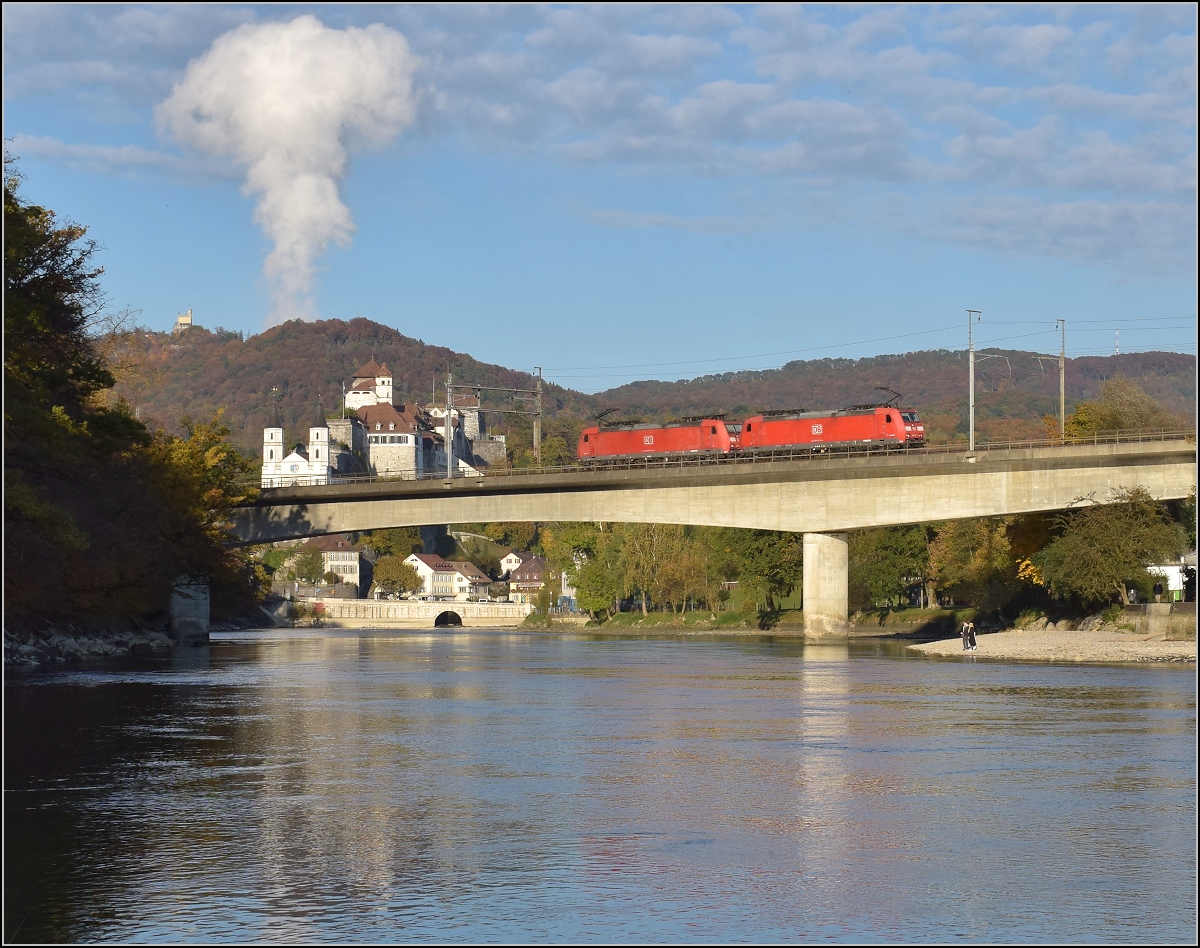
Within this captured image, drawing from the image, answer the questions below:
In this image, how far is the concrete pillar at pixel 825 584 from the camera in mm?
84938

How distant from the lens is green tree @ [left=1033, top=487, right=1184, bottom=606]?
70.9 m

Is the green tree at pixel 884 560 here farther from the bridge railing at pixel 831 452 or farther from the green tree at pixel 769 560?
the bridge railing at pixel 831 452

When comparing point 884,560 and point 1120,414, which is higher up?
point 1120,414

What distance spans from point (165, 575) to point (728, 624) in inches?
2196

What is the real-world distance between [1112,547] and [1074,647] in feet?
21.0

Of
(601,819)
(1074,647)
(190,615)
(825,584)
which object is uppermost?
(825,584)

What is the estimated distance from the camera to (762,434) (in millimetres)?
96312

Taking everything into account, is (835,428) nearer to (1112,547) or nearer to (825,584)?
(825,584)

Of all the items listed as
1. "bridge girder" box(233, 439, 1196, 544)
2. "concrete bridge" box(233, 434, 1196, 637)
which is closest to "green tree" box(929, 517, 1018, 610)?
"concrete bridge" box(233, 434, 1196, 637)

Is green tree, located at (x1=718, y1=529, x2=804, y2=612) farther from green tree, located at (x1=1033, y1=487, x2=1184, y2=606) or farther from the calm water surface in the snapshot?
the calm water surface

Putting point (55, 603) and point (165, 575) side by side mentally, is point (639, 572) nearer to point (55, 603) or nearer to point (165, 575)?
point (165, 575)

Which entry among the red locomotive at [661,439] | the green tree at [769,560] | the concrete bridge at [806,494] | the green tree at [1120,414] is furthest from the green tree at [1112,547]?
the green tree at [769,560]

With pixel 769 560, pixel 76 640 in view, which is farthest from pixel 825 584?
pixel 76 640

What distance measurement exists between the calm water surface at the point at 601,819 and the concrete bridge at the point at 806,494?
34.2 meters
